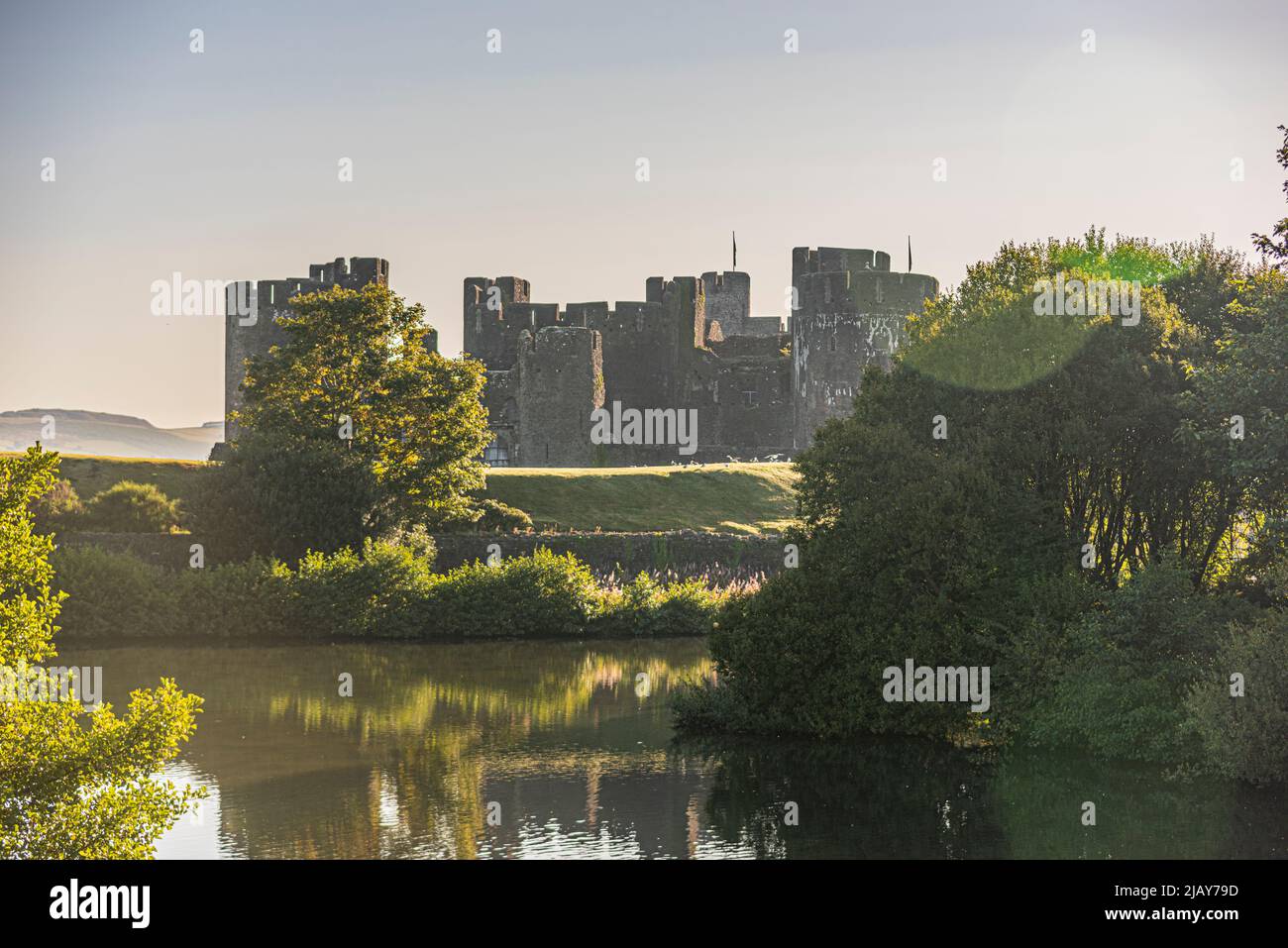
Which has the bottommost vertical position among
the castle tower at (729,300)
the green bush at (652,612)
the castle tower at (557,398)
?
the green bush at (652,612)

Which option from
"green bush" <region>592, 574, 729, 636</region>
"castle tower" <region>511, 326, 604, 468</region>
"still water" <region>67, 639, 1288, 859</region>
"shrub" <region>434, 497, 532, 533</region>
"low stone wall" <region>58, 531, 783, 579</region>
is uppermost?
"castle tower" <region>511, 326, 604, 468</region>

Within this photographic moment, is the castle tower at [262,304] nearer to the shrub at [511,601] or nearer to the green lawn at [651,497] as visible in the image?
the green lawn at [651,497]

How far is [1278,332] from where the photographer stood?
18.8m

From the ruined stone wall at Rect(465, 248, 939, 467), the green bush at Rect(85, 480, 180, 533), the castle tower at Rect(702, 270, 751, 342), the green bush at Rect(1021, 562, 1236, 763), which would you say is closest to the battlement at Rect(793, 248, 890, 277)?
the ruined stone wall at Rect(465, 248, 939, 467)

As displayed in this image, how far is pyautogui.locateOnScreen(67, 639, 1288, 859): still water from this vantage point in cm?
1448

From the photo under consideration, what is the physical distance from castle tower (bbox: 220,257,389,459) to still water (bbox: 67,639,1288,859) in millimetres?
42507

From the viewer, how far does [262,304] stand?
2625 inches

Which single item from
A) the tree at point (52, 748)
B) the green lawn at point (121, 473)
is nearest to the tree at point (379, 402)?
the green lawn at point (121, 473)

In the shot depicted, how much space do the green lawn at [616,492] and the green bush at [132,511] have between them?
3428mm

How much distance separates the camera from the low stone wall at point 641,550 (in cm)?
3953

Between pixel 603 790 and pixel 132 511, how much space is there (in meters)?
28.4

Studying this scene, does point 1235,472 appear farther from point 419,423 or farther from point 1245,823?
point 419,423

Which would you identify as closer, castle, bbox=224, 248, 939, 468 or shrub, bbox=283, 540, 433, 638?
shrub, bbox=283, 540, 433, 638

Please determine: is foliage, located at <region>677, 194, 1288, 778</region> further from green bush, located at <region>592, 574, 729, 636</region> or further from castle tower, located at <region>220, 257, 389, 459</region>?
castle tower, located at <region>220, 257, 389, 459</region>
